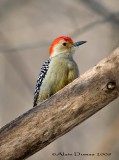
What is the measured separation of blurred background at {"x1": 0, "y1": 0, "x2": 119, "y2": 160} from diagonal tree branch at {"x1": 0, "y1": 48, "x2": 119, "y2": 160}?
2566mm

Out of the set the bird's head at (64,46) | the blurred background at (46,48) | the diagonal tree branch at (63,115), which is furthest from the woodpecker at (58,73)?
the blurred background at (46,48)

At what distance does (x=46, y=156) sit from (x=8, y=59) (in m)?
2.72

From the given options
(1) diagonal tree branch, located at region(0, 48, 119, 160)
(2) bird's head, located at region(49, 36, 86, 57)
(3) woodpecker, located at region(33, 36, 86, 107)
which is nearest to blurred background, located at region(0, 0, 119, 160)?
(2) bird's head, located at region(49, 36, 86, 57)

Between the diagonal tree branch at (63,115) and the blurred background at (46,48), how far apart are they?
257 centimetres

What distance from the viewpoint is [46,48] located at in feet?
27.1

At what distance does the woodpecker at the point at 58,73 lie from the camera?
15.5 ft

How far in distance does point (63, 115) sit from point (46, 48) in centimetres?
476

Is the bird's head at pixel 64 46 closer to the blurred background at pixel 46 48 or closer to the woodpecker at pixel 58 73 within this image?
the woodpecker at pixel 58 73

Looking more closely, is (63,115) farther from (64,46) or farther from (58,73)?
(64,46)

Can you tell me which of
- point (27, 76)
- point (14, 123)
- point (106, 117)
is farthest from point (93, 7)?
point (14, 123)

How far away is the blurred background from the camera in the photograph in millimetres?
6762

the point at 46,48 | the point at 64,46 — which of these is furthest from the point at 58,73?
the point at 46,48

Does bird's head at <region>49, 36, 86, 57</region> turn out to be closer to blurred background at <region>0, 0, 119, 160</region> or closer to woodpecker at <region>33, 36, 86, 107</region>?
woodpecker at <region>33, 36, 86, 107</region>

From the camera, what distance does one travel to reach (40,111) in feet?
12.4
